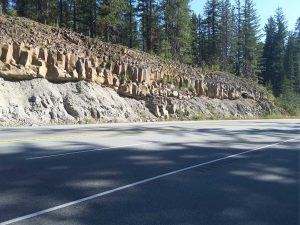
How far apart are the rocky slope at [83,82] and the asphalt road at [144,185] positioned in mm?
12526

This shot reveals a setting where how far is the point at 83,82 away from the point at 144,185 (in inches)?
877

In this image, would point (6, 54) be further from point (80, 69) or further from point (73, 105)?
point (80, 69)

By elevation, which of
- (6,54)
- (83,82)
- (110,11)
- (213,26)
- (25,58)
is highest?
(213,26)

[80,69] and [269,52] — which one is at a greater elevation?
[269,52]

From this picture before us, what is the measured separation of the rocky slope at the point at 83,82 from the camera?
2436 centimetres

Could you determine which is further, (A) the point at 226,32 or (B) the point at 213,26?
(A) the point at 226,32

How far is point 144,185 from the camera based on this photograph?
23.7ft

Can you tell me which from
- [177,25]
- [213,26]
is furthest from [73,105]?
[213,26]

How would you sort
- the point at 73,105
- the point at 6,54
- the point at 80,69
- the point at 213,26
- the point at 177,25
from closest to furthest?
the point at 6,54, the point at 73,105, the point at 80,69, the point at 177,25, the point at 213,26

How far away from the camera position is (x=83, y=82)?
94.2 ft

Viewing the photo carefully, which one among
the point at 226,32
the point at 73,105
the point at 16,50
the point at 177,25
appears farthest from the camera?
the point at 226,32

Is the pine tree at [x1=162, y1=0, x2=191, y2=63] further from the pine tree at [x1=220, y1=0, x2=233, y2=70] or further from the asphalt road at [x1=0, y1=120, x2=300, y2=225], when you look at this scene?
the asphalt road at [x1=0, y1=120, x2=300, y2=225]

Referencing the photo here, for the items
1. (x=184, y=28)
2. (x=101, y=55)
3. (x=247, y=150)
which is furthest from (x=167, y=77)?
(x=247, y=150)

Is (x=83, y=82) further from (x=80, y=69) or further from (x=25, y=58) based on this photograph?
(x=25, y=58)
